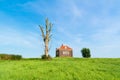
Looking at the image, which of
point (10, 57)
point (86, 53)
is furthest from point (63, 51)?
point (10, 57)

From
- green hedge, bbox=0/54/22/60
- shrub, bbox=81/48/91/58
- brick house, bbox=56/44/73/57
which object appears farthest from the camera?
brick house, bbox=56/44/73/57

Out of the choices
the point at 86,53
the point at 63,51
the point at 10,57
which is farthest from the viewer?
the point at 63,51

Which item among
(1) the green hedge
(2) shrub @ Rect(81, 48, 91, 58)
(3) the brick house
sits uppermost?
(3) the brick house

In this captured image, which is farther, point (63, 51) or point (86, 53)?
point (63, 51)

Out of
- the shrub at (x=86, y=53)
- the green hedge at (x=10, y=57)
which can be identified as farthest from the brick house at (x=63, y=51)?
the green hedge at (x=10, y=57)

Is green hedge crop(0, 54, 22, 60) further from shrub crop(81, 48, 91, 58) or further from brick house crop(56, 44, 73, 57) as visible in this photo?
brick house crop(56, 44, 73, 57)

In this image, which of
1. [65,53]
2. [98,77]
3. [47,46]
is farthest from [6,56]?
[65,53]

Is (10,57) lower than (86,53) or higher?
lower

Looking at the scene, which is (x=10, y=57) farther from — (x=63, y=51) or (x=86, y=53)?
(x=63, y=51)

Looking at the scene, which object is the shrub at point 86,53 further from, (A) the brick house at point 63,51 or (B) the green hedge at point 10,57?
(B) the green hedge at point 10,57

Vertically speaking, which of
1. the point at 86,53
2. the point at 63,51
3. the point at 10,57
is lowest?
the point at 10,57

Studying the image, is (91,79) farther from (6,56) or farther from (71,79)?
(6,56)

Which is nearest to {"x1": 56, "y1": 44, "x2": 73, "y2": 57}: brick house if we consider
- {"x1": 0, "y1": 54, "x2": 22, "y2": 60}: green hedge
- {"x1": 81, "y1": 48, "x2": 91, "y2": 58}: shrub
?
{"x1": 81, "y1": 48, "x2": 91, "y2": 58}: shrub

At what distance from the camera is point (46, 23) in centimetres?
4391
